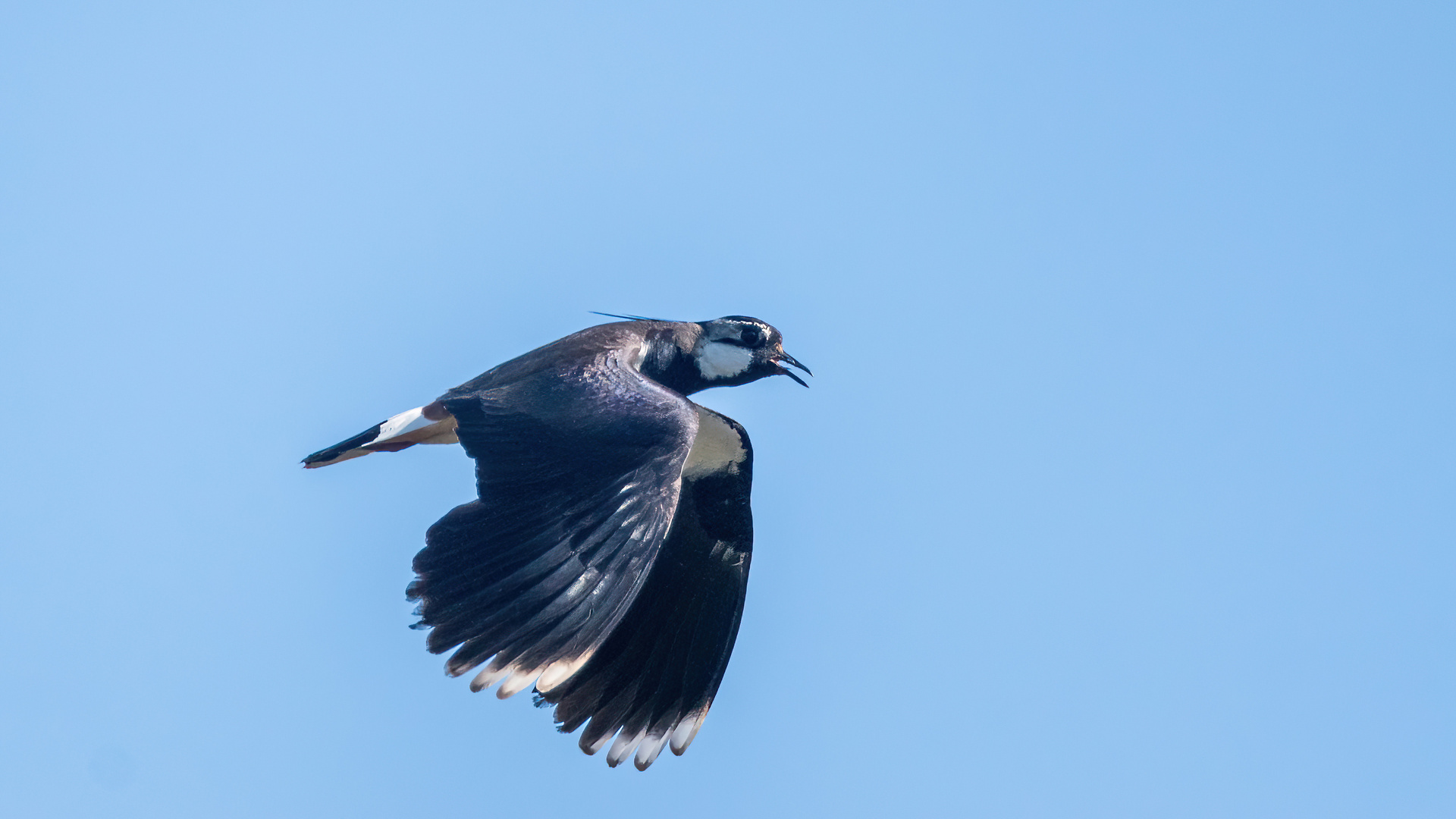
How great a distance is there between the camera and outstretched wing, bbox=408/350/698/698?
20.2ft

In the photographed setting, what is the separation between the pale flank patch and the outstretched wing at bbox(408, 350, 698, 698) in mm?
1323

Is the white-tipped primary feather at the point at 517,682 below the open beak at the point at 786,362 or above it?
below

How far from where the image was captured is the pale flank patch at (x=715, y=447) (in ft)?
26.8

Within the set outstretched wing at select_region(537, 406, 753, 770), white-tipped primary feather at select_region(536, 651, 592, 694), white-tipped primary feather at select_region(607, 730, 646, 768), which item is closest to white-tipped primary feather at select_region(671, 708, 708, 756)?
outstretched wing at select_region(537, 406, 753, 770)

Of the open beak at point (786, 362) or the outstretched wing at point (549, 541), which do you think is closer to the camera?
the outstretched wing at point (549, 541)

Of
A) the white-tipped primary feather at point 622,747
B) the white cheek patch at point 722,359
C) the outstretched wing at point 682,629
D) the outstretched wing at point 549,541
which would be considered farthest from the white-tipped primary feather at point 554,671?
the white cheek patch at point 722,359

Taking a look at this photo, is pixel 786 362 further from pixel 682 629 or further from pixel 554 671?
pixel 554 671

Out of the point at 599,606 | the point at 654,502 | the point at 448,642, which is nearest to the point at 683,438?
the point at 654,502

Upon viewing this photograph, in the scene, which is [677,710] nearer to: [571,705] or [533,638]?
[571,705]

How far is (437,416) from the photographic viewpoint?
27.3 ft

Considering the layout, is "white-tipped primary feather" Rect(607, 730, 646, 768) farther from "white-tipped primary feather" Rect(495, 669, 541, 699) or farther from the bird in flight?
"white-tipped primary feather" Rect(495, 669, 541, 699)

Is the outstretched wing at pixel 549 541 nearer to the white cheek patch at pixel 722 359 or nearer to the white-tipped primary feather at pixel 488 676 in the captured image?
the white-tipped primary feather at pixel 488 676

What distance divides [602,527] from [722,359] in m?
2.71

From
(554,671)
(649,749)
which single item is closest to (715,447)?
(649,749)
